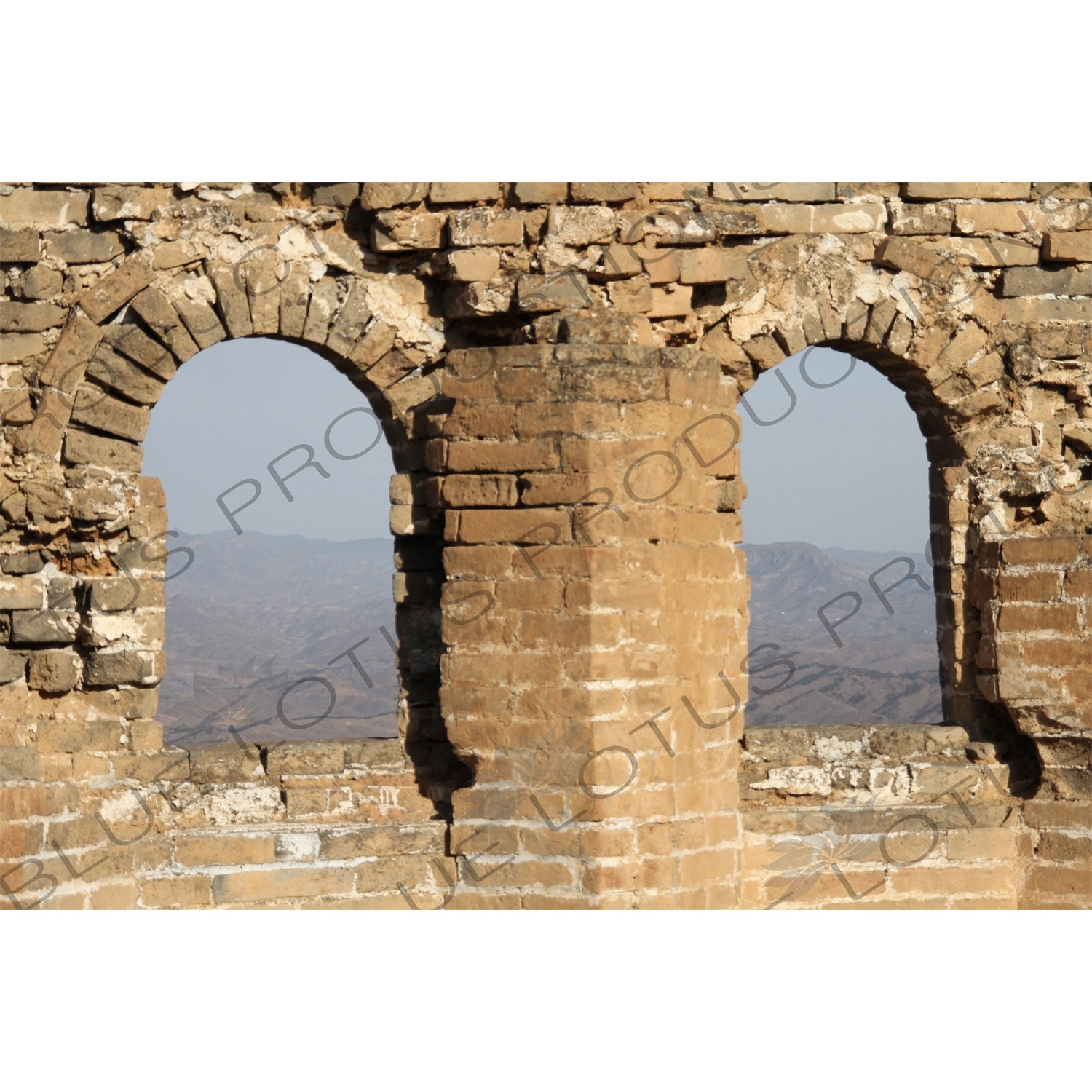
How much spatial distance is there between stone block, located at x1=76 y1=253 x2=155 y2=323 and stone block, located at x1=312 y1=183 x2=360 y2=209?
910 millimetres

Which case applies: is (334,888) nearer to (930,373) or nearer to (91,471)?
(91,471)

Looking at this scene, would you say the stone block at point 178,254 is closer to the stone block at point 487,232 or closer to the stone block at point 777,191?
the stone block at point 487,232

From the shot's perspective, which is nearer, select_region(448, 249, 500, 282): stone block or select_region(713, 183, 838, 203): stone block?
select_region(448, 249, 500, 282): stone block

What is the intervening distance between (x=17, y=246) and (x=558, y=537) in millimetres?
3055

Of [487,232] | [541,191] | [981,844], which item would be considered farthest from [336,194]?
[981,844]

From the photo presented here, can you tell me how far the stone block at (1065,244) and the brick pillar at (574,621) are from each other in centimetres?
231

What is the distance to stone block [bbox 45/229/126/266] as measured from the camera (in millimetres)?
7438

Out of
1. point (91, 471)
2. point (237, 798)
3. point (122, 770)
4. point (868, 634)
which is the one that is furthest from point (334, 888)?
point (868, 634)

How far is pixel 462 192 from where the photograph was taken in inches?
297

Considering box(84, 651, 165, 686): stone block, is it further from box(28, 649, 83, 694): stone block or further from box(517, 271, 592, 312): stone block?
box(517, 271, 592, 312): stone block

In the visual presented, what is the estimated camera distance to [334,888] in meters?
7.47

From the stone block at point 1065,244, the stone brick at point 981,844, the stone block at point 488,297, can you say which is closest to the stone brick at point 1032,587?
the stone brick at point 981,844

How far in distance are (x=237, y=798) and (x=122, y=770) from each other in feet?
1.89

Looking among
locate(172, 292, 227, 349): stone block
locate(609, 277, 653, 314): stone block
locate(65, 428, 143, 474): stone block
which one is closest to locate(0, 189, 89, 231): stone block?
locate(172, 292, 227, 349): stone block
